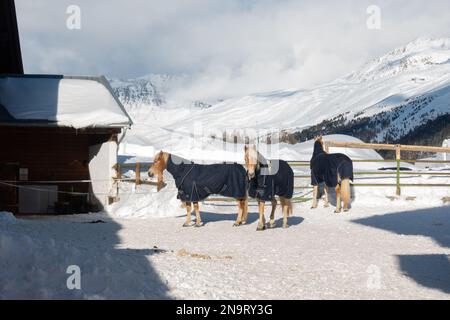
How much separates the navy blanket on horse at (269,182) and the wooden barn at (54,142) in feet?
16.9

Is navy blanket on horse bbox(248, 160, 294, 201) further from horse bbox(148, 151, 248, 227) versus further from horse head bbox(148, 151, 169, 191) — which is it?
horse head bbox(148, 151, 169, 191)

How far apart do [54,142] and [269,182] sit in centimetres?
859

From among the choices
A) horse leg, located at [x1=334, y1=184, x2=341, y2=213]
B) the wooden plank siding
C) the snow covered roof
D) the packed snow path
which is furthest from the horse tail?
the wooden plank siding

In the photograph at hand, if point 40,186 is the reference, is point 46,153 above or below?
above

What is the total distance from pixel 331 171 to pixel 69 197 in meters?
7.88

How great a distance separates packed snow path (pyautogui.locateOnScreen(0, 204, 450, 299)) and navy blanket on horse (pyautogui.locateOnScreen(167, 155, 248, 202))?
2.48ft

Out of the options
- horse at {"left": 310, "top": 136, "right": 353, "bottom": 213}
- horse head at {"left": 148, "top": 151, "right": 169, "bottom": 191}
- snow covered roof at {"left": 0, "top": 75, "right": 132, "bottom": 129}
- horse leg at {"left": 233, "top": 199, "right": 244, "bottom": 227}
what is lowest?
horse leg at {"left": 233, "top": 199, "right": 244, "bottom": 227}

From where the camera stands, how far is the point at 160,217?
1352 cm

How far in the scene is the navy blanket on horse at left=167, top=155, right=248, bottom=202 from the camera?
37.0ft

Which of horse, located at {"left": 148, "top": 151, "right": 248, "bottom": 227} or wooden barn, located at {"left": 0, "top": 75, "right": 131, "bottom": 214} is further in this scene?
wooden barn, located at {"left": 0, "top": 75, "right": 131, "bottom": 214}

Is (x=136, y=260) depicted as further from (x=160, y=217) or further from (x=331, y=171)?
(x=331, y=171)

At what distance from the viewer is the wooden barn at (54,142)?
1455 cm

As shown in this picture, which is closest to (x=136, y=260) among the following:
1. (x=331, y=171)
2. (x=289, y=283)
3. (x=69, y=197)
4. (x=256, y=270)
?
(x=256, y=270)
